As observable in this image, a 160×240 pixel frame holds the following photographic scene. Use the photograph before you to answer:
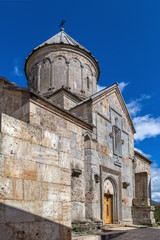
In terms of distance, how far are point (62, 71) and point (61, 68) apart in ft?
0.66

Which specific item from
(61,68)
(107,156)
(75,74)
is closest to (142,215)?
(107,156)

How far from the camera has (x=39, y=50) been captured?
1512 centimetres

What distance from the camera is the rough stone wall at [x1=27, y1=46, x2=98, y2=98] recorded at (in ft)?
47.0

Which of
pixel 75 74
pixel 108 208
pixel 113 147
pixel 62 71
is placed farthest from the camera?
pixel 75 74

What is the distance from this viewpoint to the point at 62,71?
14.5m

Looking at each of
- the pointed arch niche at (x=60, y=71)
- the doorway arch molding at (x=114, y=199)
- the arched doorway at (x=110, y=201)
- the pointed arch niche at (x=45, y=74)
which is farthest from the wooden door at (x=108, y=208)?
the pointed arch niche at (x=45, y=74)

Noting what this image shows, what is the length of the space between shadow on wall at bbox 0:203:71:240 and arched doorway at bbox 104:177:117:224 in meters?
5.96

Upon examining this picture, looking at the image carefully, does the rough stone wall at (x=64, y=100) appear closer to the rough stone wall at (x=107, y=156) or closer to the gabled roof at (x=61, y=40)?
the rough stone wall at (x=107, y=156)

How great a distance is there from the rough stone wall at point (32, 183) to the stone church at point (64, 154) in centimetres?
1

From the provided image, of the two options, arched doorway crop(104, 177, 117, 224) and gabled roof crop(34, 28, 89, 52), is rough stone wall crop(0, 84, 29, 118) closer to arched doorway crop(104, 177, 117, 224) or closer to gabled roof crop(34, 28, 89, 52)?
arched doorway crop(104, 177, 117, 224)

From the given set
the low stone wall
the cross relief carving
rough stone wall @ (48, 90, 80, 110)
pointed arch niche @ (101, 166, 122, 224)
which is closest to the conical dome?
rough stone wall @ (48, 90, 80, 110)

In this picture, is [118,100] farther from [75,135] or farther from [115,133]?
[75,135]

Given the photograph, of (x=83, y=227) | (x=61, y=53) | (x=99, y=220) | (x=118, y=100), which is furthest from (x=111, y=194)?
(x=61, y=53)

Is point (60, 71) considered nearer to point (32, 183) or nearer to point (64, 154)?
point (64, 154)
